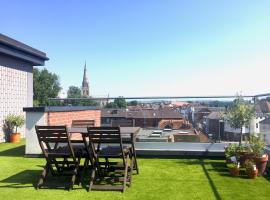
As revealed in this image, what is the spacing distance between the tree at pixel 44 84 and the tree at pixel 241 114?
47066 mm

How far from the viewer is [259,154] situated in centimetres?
527

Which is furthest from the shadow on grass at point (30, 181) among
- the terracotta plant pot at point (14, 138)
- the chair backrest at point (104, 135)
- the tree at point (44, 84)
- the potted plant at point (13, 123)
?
the tree at point (44, 84)

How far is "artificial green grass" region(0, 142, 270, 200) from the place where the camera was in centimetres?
407

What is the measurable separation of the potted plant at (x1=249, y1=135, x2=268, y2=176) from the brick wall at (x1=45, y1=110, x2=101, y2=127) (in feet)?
13.8

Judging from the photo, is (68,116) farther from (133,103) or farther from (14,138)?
(14,138)

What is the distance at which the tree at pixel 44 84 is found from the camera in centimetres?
5091

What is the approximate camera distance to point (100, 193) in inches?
168

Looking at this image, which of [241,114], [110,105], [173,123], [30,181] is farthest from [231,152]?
[30,181]

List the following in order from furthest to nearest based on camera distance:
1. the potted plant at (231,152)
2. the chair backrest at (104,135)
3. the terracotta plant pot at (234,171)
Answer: the potted plant at (231,152), the terracotta plant pot at (234,171), the chair backrest at (104,135)

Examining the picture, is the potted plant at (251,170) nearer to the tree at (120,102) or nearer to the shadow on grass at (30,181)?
the shadow on grass at (30,181)

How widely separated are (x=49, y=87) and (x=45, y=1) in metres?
43.6

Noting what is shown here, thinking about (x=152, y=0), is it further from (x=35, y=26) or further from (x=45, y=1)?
(x=35, y=26)

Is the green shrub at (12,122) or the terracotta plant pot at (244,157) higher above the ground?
the green shrub at (12,122)

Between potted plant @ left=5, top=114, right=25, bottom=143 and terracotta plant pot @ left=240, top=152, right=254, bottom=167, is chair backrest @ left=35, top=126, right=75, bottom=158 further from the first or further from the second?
potted plant @ left=5, top=114, right=25, bottom=143
